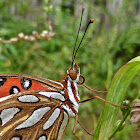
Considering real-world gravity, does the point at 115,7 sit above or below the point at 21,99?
above

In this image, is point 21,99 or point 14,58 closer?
point 21,99

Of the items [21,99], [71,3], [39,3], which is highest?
[39,3]

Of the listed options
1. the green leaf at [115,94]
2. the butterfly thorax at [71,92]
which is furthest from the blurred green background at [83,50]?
the green leaf at [115,94]

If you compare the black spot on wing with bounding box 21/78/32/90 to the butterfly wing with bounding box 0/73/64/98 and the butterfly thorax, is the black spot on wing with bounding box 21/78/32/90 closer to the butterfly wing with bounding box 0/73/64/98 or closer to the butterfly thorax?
the butterfly wing with bounding box 0/73/64/98

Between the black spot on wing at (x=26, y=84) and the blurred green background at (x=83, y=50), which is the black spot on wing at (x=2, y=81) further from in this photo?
the blurred green background at (x=83, y=50)

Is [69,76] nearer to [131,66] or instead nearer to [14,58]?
[131,66]

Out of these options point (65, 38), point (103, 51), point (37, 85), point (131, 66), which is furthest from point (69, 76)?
point (65, 38)

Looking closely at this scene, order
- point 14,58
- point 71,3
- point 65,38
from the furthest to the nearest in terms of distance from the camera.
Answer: point 71,3 < point 65,38 < point 14,58
